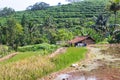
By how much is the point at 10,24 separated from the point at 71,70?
4449cm

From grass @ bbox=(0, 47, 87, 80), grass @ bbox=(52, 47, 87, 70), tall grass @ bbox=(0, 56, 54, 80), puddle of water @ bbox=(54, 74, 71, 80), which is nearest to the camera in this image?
tall grass @ bbox=(0, 56, 54, 80)

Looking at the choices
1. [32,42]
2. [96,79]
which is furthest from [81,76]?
[32,42]

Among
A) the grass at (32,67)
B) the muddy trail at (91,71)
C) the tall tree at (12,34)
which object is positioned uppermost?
the grass at (32,67)

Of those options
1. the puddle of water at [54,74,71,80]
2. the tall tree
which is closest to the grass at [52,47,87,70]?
the puddle of water at [54,74,71,80]

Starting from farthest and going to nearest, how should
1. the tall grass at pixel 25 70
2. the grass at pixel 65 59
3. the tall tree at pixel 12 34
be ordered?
the tall tree at pixel 12 34, the grass at pixel 65 59, the tall grass at pixel 25 70

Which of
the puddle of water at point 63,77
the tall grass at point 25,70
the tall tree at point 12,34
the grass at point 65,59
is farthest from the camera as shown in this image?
the tall tree at point 12,34

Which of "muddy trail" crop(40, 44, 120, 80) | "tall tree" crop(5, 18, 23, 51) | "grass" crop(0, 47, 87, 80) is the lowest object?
"tall tree" crop(5, 18, 23, 51)

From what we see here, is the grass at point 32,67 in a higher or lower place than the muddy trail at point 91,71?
higher

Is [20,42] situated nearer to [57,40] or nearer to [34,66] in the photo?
[57,40]

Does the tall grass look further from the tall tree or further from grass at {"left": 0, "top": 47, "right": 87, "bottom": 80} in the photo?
the tall tree

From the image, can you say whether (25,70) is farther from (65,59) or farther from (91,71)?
(65,59)

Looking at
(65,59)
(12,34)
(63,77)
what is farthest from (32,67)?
(12,34)

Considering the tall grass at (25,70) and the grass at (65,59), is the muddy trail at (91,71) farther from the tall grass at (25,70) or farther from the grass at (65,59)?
the tall grass at (25,70)

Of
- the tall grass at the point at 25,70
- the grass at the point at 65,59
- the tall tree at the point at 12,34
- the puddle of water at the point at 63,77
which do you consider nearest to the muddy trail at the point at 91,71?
the puddle of water at the point at 63,77
